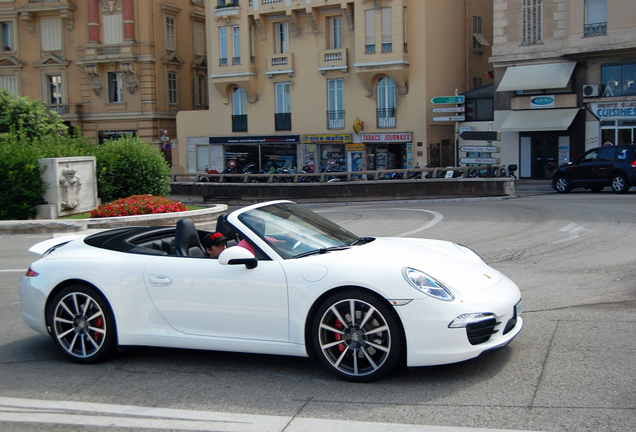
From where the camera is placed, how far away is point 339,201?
30.4m

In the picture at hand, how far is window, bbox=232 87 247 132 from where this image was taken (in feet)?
145

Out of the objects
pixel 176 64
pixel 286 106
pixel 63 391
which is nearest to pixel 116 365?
pixel 63 391

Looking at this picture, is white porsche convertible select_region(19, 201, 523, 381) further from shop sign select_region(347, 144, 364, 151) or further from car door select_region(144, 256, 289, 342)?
shop sign select_region(347, 144, 364, 151)

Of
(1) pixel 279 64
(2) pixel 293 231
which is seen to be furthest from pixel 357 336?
(1) pixel 279 64

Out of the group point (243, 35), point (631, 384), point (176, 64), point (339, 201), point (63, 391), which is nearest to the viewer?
point (631, 384)

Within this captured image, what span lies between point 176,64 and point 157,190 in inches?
1139

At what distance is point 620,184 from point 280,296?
22327mm

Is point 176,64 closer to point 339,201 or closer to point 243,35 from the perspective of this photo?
point 243,35

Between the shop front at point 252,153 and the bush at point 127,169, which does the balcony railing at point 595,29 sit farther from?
the bush at point 127,169

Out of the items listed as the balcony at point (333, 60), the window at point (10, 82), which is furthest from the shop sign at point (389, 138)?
the window at point (10, 82)

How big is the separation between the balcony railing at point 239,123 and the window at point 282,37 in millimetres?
4612

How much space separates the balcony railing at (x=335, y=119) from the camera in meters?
40.9

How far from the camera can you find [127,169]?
66.4ft

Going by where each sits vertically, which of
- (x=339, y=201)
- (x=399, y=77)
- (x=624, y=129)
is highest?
(x=399, y=77)
